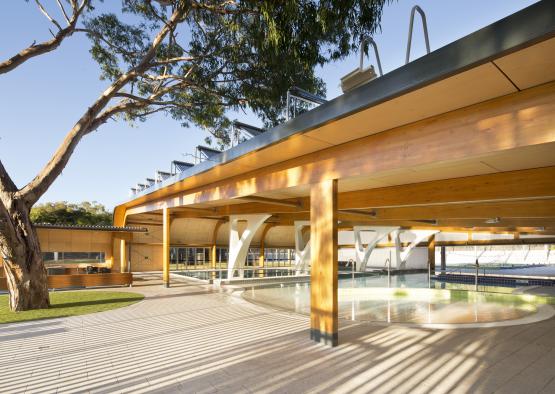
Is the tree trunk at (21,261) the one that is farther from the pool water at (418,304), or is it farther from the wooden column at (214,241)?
the wooden column at (214,241)

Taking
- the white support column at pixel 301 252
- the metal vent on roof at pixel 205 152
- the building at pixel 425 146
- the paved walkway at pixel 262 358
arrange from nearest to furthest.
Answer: the building at pixel 425 146, the paved walkway at pixel 262 358, the metal vent on roof at pixel 205 152, the white support column at pixel 301 252

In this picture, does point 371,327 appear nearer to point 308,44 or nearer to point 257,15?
point 308,44

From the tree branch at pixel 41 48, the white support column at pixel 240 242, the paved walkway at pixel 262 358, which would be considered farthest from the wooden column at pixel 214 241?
the paved walkway at pixel 262 358

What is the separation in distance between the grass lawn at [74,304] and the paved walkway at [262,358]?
3.28ft

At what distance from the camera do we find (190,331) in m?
7.07

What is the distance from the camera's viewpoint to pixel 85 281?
14.7 meters

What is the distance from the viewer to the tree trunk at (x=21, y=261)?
376 inches

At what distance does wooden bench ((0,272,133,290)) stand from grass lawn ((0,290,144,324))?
1.57ft

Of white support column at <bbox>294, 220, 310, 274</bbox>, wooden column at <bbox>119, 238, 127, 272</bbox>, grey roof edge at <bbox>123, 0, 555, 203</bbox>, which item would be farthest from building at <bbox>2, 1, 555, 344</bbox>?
wooden column at <bbox>119, 238, 127, 272</bbox>

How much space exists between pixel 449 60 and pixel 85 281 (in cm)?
1585

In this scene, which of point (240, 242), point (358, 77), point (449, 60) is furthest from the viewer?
point (240, 242)

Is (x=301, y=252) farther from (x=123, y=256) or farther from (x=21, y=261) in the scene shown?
(x=21, y=261)

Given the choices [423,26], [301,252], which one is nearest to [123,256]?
[301,252]

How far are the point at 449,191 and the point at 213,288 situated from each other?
10.6m
